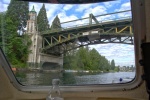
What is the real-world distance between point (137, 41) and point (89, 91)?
0.54m

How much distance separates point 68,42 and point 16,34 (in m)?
0.44

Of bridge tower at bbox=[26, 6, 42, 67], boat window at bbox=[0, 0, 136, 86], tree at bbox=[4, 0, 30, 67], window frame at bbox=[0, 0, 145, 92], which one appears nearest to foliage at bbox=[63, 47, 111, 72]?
boat window at bbox=[0, 0, 136, 86]

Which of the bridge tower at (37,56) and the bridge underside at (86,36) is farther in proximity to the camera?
the bridge tower at (37,56)

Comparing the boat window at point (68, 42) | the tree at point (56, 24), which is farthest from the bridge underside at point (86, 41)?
the tree at point (56, 24)

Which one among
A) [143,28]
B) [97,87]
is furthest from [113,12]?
[97,87]

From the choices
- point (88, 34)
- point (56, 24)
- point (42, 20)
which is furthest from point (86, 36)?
point (42, 20)

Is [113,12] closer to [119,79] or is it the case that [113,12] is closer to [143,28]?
[143,28]

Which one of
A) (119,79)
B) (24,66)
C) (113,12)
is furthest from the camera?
(24,66)

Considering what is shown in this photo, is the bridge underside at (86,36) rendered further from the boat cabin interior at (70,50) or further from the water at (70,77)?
the water at (70,77)

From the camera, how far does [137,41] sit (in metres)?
1.26

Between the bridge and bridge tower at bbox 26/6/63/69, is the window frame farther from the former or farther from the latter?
bridge tower at bbox 26/6/63/69

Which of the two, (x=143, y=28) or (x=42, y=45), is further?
(x=42, y=45)

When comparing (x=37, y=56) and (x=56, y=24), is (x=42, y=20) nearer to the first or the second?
(x=56, y=24)

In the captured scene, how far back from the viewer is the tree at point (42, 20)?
1418 millimetres
